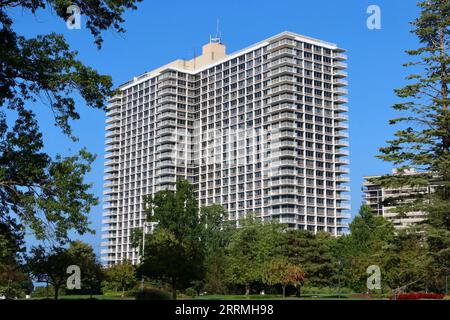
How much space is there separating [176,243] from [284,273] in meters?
14.6

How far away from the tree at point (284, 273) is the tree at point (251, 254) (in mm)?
1967

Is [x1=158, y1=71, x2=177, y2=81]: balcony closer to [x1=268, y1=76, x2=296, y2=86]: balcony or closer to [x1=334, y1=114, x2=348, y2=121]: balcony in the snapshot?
[x1=268, y1=76, x2=296, y2=86]: balcony

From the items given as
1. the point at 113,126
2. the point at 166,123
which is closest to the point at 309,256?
the point at 166,123

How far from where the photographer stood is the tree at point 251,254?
7325 cm

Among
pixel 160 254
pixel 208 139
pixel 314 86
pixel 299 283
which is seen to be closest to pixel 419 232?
pixel 160 254

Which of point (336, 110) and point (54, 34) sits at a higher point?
point (336, 110)

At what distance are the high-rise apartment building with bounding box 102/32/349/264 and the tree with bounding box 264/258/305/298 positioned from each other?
71687 millimetres

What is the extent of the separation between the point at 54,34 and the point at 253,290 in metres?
66.1

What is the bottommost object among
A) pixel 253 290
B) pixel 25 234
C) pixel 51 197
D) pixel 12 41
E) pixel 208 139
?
pixel 253 290

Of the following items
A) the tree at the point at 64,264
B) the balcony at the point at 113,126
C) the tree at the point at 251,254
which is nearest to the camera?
the tree at the point at 64,264

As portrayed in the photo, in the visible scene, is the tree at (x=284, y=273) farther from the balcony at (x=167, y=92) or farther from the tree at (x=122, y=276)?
the balcony at (x=167, y=92)

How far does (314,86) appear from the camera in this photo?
515 feet

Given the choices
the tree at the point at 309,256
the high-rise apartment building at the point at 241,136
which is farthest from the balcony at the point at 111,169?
the tree at the point at 309,256
